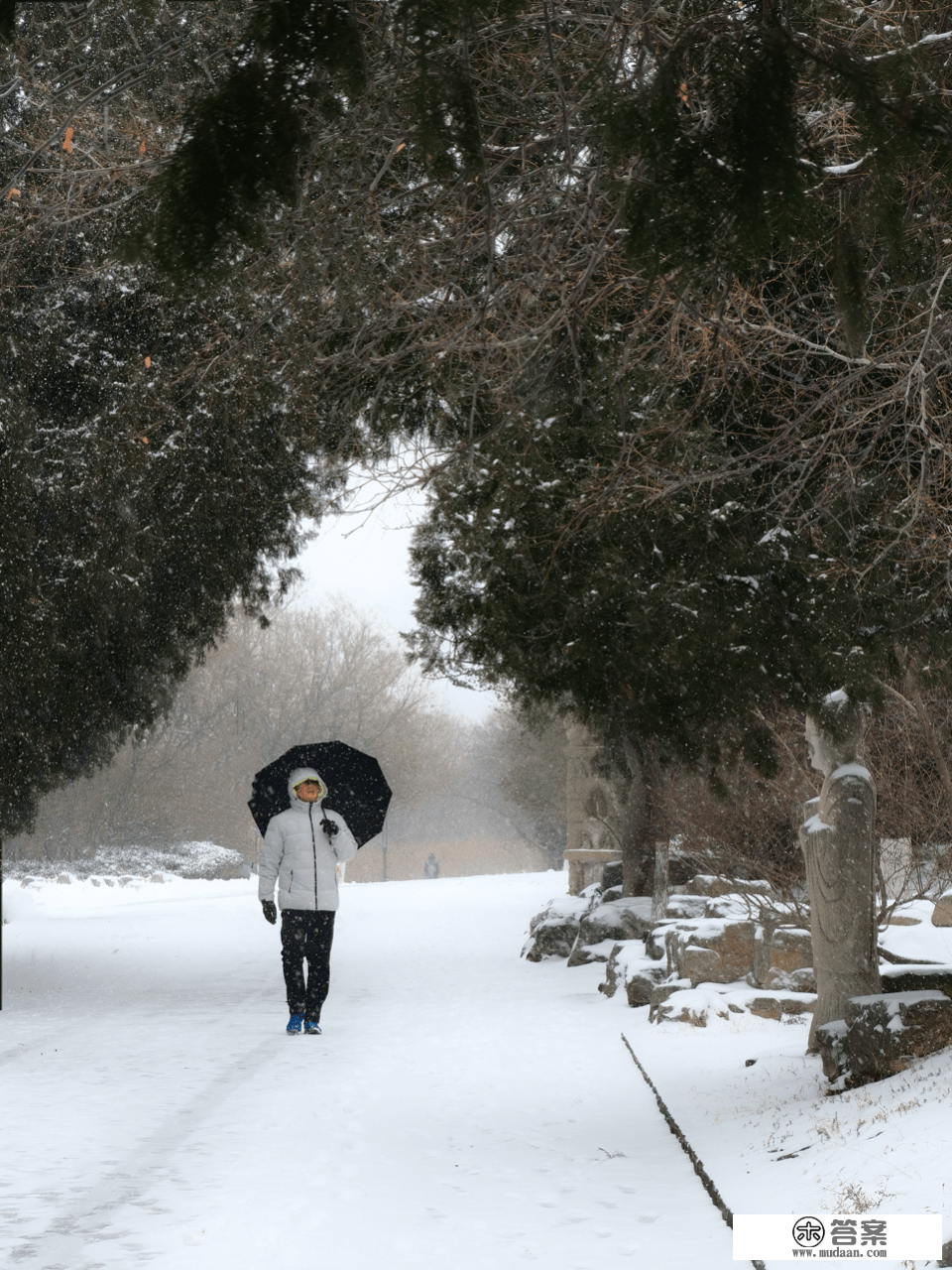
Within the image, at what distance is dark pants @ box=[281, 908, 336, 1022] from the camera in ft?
35.2

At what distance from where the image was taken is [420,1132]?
274 inches

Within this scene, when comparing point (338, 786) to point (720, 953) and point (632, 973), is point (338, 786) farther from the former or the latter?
point (720, 953)

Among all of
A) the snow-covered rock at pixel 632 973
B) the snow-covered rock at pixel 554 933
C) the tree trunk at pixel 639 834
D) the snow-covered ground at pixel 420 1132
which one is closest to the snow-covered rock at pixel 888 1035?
the snow-covered ground at pixel 420 1132

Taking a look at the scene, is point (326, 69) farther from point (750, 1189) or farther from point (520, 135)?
point (750, 1189)

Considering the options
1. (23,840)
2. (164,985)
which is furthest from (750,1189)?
(23,840)

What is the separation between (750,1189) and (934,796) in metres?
7.37

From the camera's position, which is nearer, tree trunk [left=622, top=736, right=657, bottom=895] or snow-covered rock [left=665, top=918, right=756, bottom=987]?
snow-covered rock [left=665, top=918, right=756, bottom=987]

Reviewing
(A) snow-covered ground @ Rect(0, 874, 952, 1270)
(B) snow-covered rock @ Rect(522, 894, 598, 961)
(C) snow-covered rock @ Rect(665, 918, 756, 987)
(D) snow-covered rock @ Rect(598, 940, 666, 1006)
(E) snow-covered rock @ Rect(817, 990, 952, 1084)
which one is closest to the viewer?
(A) snow-covered ground @ Rect(0, 874, 952, 1270)

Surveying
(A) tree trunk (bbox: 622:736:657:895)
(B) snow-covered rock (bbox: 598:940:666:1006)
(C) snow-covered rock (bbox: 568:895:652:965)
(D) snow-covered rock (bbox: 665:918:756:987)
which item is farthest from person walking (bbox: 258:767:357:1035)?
(A) tree trunk (bbox: 622:736:657:895)

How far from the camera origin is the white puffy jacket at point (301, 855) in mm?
10859

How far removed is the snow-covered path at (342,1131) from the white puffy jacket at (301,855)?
1.10m

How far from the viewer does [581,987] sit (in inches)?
538

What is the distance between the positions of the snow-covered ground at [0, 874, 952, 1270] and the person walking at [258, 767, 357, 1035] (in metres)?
0.39

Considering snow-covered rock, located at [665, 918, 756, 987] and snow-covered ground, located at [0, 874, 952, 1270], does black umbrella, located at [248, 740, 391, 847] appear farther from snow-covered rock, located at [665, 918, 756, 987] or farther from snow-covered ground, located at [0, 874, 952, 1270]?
snow-covered rock, located at [665, 918, 756, 987]
